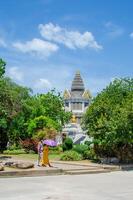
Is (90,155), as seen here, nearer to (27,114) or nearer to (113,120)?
(113,120)

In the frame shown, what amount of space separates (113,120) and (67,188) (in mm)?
11892

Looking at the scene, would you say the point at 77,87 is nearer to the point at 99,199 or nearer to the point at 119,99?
the point at 119,99

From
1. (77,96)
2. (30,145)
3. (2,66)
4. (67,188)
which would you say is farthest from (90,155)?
(77,96)

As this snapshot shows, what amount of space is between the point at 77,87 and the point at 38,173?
3812 inches

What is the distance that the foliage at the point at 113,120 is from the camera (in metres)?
29.0

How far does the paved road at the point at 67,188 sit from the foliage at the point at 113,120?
19.2ft

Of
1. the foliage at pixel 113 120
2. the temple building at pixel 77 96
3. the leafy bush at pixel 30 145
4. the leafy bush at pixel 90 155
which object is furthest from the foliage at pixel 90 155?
the temple building at pixel 77 96

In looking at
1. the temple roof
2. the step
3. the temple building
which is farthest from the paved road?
the temple roof

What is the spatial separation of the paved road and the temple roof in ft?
316

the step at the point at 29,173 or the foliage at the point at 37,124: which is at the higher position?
the foliage at the point at 37,124

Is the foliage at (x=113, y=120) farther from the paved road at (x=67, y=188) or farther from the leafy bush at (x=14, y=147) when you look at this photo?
the leafy bush at (x=14, y=147)

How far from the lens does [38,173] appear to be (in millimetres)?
23031

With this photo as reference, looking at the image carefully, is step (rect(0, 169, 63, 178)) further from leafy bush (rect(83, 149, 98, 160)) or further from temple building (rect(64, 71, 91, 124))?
temple building (rect(64, 71, 91, 124))

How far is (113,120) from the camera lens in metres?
29.5
